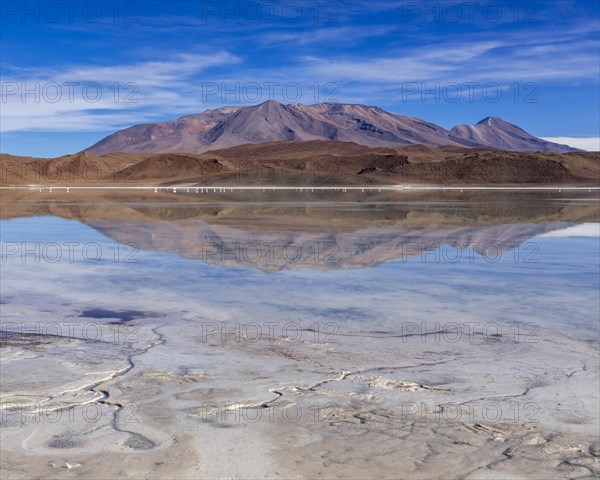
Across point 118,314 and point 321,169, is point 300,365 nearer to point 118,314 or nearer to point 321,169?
point 118,314

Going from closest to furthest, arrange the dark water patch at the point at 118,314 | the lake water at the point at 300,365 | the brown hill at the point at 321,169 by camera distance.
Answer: the lake water at the point at 300,365, the dark water patch at the point at 118,314, the brown hill at the point at 321,169

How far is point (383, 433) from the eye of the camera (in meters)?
4.85

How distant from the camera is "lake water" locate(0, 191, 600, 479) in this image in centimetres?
451

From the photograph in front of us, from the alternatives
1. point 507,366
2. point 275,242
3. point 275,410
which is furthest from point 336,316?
point 275,242

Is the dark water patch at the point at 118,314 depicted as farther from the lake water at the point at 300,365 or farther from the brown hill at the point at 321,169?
the brown hill at the point at 321,169

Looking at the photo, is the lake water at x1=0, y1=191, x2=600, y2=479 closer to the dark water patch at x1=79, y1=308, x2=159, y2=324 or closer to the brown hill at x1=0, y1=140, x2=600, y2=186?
the dark water patch at x1=79, y1=308, x2=159, y2=324

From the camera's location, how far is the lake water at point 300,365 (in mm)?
4512

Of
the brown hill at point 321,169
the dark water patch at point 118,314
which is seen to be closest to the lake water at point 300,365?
the dark water patch at point 118,314

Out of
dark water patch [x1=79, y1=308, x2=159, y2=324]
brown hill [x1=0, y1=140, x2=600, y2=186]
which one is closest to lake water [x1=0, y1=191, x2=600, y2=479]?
dark water patch [x1=79, y1=308, x2=159, y2=324]

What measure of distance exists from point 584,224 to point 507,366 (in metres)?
17.7

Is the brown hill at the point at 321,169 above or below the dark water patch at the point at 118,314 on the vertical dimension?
above

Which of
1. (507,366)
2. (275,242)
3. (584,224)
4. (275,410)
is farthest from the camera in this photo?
(584,224)

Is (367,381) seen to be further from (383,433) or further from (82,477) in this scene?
(82,477)

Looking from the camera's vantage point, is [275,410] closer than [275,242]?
Yes
